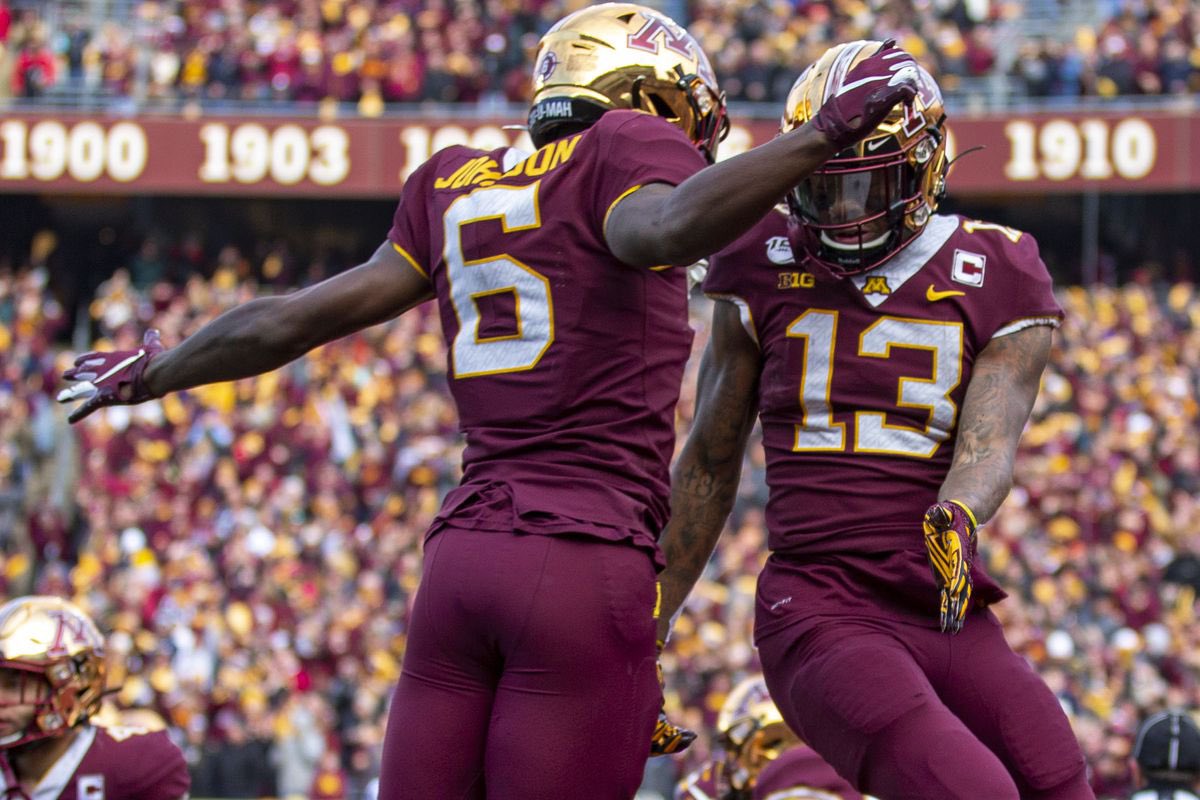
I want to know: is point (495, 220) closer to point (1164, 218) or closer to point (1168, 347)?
point (1168, 347)

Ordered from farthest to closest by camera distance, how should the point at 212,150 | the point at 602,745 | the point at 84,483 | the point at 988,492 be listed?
the point at 212,150, the point at 84,483, the point at 988,492, the point at 602,745

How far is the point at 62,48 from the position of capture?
819 inches

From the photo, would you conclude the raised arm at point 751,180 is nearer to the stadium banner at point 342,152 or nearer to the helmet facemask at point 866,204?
the helmet facemask at point 866,204

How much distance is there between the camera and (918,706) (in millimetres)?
3691

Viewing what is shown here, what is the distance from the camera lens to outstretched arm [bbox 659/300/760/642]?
4293 mm

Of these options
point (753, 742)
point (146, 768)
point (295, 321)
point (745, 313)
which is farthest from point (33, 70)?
point (295, 321)

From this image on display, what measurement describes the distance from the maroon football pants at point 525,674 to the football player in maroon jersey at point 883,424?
581 mm

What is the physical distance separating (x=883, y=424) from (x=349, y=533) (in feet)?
37.1

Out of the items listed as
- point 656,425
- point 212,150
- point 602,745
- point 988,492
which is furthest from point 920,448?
point 212,150

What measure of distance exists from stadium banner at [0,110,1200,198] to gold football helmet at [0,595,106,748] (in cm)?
1505

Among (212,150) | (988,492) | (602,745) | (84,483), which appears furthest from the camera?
(212,150)

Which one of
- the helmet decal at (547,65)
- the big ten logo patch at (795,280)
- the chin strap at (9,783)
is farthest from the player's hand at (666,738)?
the chin strap at (9,783)

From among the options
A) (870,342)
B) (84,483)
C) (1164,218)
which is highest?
(1164,218)

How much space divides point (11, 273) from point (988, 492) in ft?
63.8
